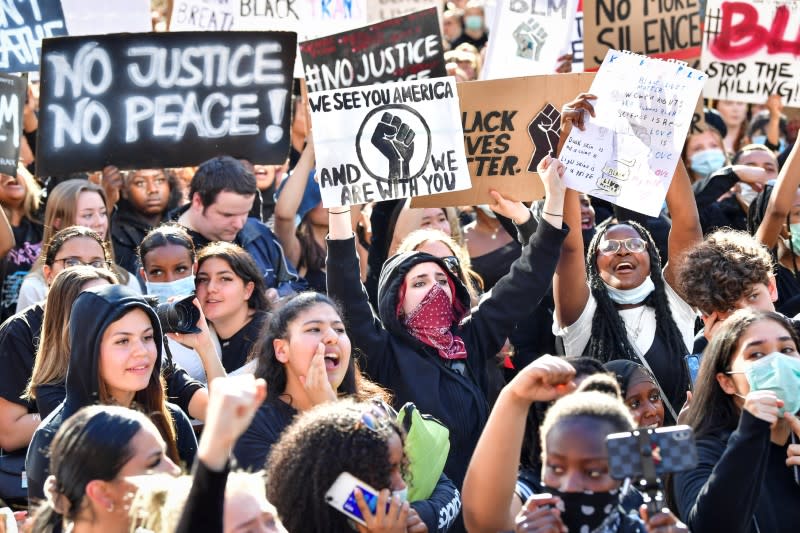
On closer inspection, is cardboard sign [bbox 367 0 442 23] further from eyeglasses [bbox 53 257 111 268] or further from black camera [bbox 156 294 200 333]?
black camera [bbox 156 294 200 333]

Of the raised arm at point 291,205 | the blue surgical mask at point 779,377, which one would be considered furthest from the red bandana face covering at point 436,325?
the raised arm at point 291,205

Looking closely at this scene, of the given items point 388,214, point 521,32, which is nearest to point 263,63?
point 388,214

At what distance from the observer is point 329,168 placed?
19.7 ft

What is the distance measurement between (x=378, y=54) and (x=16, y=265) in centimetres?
220

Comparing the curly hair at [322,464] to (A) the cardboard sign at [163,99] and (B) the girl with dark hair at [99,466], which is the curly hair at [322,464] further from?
(A) the cardboard sign at [163,99]

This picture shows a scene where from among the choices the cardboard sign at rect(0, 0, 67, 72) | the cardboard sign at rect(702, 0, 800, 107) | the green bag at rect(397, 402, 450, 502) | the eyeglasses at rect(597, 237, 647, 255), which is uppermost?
the cardboard sign at rect(0, 0, 67, 72)

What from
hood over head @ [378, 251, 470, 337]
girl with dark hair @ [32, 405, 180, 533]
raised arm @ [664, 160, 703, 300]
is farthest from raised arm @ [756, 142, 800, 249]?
girl with dark hair @ [32, 405, 180, 533]

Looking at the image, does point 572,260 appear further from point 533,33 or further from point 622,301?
point 533,33

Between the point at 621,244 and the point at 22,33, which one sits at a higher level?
the point at 22,33

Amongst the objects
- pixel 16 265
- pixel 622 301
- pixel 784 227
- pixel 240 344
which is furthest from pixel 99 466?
pixel 784 227

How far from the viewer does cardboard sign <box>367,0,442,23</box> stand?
10250 millimetres

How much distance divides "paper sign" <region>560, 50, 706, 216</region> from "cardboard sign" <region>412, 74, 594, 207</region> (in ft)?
1.00

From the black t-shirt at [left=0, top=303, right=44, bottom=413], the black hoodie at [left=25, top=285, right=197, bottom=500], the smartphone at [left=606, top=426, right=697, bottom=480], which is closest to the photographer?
the smartphone at [left=606, top=426, right=697, bottom=480]

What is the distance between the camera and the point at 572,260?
5793mm
